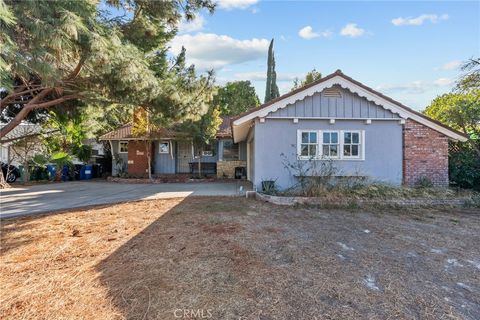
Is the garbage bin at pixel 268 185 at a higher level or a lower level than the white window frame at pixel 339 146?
lower

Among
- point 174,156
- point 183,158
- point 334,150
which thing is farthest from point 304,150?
point 174,156

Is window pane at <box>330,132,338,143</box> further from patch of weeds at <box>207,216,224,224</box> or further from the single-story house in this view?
patch of weeds at <box>207,216,224,224</box>

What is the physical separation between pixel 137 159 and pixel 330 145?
13.1 metres

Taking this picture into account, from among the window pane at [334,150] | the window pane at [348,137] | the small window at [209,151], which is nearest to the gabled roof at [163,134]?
the small window at [209,151]

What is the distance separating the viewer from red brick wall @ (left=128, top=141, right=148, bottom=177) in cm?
1928

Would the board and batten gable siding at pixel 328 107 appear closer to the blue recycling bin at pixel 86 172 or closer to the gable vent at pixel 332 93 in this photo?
the gable vent at pixel 332 93

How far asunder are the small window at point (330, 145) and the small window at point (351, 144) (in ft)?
0.97

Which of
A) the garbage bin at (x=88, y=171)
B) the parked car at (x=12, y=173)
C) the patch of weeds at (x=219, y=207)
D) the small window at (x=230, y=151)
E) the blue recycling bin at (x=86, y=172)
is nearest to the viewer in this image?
the patch of weeds at (x=219, y=207)

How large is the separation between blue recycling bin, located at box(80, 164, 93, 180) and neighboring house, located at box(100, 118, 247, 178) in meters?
2.22

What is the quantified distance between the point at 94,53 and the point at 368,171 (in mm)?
9246

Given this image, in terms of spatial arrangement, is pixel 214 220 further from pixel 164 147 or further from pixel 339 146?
pixel 164 147

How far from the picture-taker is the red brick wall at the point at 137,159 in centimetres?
1928

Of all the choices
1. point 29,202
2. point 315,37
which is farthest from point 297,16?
point 29,202

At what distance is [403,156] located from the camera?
1080 cm
